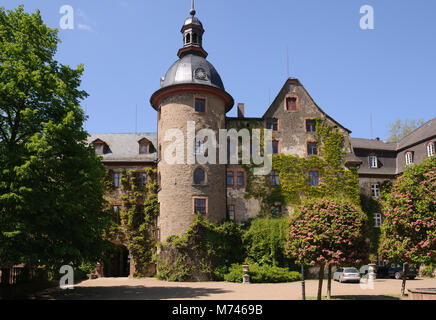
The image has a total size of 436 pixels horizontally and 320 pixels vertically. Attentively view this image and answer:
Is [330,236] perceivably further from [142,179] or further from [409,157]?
[409,157]

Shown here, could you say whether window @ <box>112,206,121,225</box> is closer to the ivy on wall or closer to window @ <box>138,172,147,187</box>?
window @ <box>138,172,147,187</box>

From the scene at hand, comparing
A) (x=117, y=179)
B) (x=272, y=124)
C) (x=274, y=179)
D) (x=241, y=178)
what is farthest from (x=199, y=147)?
(x=117, y=179)

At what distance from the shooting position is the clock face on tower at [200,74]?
31203mm

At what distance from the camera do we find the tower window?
2947cm

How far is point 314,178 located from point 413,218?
650 inches

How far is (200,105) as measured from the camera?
3112 centimetres

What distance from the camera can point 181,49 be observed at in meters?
33.8

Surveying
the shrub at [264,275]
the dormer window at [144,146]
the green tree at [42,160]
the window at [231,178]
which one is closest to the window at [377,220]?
the shrub at [264,275]

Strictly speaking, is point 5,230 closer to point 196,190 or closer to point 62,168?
point 62,168

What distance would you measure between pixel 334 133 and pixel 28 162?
26503 mm

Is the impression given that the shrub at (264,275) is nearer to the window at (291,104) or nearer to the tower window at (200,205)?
the tower window at (200,205)

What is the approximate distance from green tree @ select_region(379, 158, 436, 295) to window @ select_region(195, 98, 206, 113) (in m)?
16.3

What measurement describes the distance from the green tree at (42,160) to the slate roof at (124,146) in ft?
48.3
